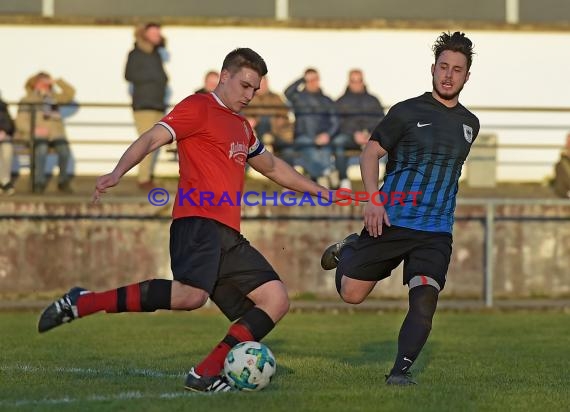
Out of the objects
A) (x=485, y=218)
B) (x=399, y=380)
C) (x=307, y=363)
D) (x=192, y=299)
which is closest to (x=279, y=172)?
(x=192, y=299)

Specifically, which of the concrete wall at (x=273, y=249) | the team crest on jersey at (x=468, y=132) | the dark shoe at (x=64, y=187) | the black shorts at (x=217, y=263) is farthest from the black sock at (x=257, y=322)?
the dark shoe at (x=64, y=187)

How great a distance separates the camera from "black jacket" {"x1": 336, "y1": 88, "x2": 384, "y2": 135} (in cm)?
1902

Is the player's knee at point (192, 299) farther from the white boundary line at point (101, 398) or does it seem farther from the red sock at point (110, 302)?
the white boundary line at point (101, 398)

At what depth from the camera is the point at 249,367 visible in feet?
27.9

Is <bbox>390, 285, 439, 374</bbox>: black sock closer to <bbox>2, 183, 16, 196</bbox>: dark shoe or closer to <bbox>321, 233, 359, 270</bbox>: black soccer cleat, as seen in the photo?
<bbox>321, 233, 359, 270</bbox>: black soccer cleat

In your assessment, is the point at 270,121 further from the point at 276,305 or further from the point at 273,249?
the point at 276,305

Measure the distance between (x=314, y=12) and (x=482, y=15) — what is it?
274 cm

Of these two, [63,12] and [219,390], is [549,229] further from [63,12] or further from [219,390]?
[219,390]

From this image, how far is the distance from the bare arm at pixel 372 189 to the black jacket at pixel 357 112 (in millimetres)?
9635

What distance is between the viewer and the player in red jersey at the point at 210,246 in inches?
336

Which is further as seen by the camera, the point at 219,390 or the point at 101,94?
the point at 101,94

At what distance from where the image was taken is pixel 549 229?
59.8 feet

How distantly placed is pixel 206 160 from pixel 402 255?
1.59 m

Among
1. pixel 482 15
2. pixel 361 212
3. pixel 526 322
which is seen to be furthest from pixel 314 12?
pixel 526 322
